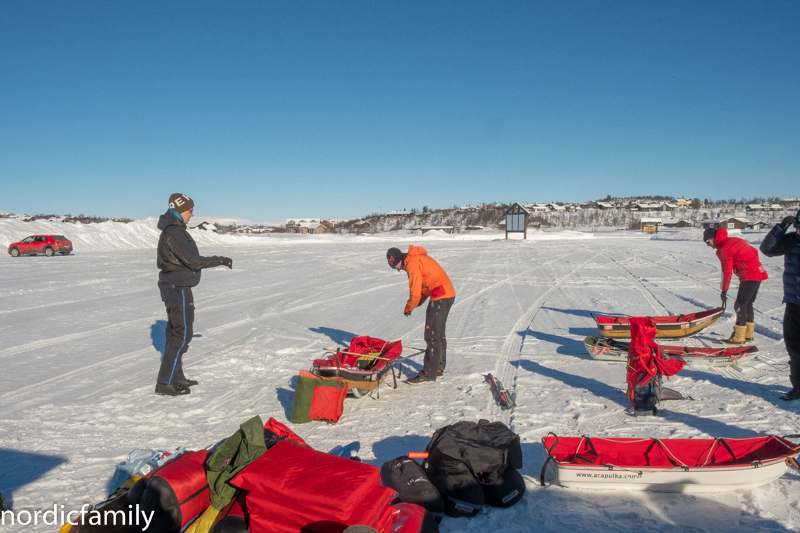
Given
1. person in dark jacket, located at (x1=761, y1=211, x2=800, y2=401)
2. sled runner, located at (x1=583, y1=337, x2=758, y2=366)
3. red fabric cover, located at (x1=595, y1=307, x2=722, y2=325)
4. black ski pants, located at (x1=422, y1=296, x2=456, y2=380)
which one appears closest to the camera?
person in dark jacket, located at (x1=761, y1=211, x2=800, y2=401)

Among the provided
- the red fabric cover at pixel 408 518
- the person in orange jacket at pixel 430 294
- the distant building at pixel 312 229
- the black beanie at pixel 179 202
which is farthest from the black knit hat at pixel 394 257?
the distant building at pixel 312 229

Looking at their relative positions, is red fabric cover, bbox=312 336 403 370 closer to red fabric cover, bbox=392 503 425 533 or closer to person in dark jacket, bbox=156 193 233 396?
person in dark jacket, bbox=156 193 233 396

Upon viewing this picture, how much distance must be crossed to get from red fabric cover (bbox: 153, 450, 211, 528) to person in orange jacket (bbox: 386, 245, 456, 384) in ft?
10.5

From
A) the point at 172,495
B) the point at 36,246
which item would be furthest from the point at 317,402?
the point at 36,246

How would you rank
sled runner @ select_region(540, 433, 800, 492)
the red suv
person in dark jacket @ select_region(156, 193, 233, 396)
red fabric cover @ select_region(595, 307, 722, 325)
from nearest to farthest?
A: sled runner @ select_region(540, 433, 800, 492) < person in dark jacket @ select_region(156, 193, 233, 396) < red fabric cover @ select_region(595, 307, 722, 325) < the red suv

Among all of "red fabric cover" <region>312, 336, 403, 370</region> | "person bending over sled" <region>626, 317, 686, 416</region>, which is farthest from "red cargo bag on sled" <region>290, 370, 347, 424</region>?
"person bending over sled" <region>626, 317, 686, 416</region>

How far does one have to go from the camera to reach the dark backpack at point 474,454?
10.5 ft

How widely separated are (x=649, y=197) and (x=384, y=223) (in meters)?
98.7

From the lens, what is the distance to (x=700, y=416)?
457 centimetres

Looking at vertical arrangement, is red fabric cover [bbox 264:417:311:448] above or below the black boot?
above

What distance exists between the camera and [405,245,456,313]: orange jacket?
5617mm

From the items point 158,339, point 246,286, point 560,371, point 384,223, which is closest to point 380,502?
point 560,371

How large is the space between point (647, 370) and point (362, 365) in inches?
130

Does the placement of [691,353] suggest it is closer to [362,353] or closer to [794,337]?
[794,337]
